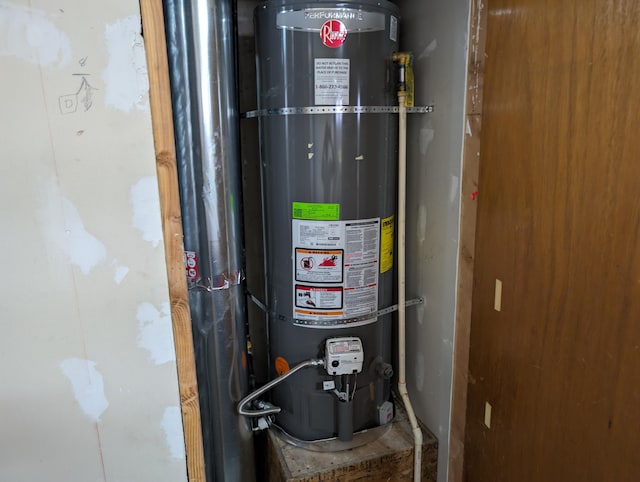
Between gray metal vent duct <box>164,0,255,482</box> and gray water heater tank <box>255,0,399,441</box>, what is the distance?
11 cm

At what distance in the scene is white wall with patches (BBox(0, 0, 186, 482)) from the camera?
0.70m

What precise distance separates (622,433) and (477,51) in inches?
36.7

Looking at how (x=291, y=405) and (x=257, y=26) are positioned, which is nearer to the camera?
(x=257, y=26)

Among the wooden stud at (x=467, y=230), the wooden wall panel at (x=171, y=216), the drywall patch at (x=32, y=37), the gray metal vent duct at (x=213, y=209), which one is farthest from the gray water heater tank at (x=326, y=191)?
the drywall patch at (x=32, y=37)

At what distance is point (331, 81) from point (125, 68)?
2.04 ft

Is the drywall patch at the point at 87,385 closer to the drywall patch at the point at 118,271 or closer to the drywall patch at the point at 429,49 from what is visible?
the drywall patch at the point at 118,271

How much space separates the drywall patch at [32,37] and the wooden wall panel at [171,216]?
14cm

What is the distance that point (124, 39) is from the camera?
0.71 metres

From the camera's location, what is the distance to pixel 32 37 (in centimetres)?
69

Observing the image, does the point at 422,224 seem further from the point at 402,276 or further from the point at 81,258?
the point at 81,258

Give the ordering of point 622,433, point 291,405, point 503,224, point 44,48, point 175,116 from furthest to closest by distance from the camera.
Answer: point 291,405
point 175,116
point 503,224
point 622,433
point 44,48

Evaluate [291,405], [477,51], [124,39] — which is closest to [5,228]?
[124,39]

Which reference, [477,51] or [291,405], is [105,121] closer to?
Answer: [477,51]

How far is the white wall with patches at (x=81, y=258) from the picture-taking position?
2.29ft
